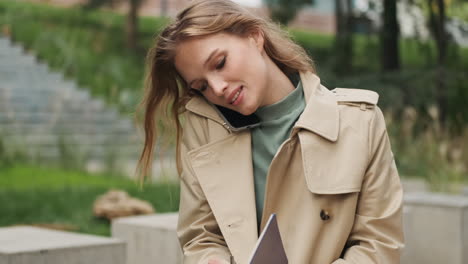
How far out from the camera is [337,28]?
1493 centimetres

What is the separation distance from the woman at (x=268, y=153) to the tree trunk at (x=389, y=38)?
398 inches

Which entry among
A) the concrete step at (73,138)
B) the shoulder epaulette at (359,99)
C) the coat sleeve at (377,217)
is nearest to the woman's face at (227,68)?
the shoulder epaulette at (359,99)

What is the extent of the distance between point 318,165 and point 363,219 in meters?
0.20

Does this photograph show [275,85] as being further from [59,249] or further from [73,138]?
[73,138]

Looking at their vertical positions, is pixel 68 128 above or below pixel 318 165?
below

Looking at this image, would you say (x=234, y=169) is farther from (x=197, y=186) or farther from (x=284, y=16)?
(x=284, y=16)

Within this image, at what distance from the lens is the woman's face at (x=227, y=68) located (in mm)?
2260

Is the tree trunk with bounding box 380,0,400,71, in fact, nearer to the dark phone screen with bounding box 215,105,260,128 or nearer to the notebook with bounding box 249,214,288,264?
the dark phone screen with bounding box 215,105,260,128

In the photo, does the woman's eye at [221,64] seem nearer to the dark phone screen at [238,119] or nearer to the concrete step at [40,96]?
the dark phone screen at [238,119]

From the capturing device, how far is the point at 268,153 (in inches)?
93.5

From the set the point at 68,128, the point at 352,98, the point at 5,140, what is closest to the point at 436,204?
the point at 352,98

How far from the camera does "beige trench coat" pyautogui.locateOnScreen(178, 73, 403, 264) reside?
87.4 inches

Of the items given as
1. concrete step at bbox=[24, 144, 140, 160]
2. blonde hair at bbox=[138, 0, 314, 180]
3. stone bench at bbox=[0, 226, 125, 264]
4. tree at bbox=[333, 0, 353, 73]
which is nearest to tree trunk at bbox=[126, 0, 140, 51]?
tree at bbox=[333, 0, 353, 73]

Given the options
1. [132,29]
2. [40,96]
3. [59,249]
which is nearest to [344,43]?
[40,96]
